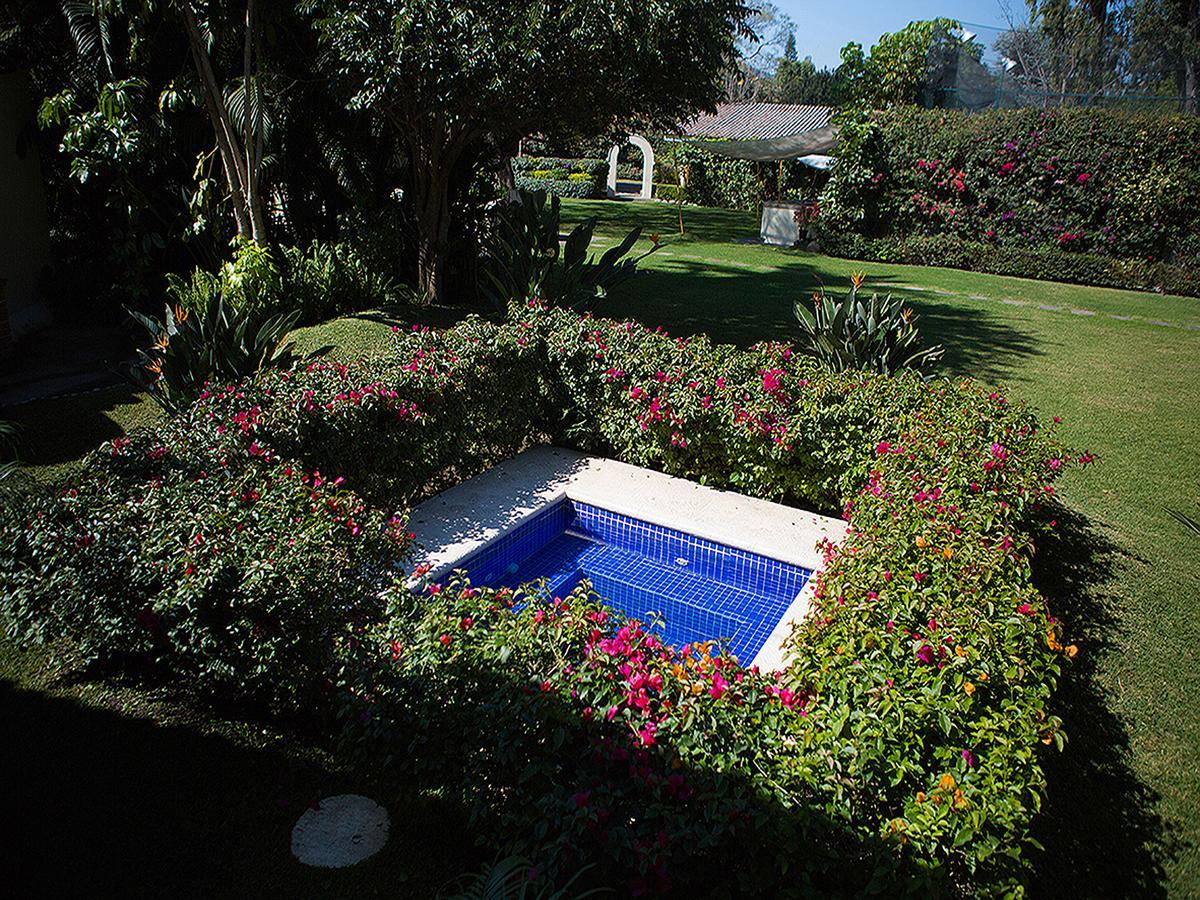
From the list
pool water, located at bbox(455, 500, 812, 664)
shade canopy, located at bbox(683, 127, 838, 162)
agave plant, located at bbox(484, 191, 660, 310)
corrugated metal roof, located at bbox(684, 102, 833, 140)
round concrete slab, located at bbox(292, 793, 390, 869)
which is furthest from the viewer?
corrugated metal roof, located at bbox(684, 102, 833, 140)

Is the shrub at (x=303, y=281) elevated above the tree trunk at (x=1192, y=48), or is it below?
below

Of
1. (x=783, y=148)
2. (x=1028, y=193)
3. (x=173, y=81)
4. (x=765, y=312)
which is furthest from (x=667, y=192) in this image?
(x=173, y=81)

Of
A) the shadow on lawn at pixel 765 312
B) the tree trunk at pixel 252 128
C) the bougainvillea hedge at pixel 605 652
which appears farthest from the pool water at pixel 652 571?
the tree trunk at pixel 252 128

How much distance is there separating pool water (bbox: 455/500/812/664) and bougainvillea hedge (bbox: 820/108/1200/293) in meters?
14.9

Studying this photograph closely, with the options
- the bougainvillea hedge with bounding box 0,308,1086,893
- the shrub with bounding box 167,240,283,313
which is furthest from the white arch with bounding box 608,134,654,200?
the bougainvillea hedge with bounding box 0,308,1086,893

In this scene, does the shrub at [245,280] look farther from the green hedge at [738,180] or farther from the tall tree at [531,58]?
the green hedge at [738,180]

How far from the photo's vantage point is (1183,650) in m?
4.75

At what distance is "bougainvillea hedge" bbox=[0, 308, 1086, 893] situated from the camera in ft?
8.41

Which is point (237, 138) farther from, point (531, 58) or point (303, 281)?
point (531, 58)

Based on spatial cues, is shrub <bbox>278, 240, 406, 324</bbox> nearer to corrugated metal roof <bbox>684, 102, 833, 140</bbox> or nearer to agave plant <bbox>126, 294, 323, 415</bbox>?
agave plant <bbox>126, 294, 323, 415</bbox>

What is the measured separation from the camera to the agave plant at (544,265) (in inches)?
393

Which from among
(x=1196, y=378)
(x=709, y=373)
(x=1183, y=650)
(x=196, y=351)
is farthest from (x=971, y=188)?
(x=196, y=351)

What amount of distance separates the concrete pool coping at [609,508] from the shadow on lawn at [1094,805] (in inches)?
61.5

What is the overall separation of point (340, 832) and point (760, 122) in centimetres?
3717
